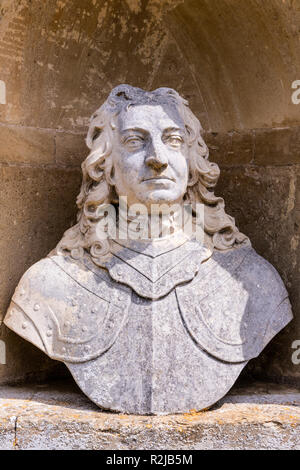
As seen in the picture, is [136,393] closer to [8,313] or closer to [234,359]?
[234,359]

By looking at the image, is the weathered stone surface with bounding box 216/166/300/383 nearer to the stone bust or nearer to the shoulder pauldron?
the stone bust

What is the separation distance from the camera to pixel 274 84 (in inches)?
178

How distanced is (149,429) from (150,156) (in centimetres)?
123

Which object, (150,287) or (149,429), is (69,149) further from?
(149,429)

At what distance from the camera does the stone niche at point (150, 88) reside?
4.45 meters

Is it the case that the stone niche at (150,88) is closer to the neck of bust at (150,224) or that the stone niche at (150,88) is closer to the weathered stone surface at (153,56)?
the weathered stone surface at (153,56)

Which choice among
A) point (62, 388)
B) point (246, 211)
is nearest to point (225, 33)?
point (246, 211)

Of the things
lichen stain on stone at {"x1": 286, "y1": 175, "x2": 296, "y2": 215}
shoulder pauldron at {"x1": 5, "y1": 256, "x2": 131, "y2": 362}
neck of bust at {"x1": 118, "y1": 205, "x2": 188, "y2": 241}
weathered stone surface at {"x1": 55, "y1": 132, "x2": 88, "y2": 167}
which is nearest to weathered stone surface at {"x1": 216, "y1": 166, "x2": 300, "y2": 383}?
lichen stain on stone at {"x1": 286, "y1": 175, "x2": 296, "y2": 215}

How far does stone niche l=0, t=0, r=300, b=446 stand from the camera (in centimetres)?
445

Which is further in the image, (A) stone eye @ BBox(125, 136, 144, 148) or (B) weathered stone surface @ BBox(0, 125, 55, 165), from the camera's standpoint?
(B) weathered stone surface @ BBox(0, 125, 55, 165)

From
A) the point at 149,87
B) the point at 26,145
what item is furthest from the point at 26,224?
the point at 149,87

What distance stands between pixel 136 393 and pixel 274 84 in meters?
1.80

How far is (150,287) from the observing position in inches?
158

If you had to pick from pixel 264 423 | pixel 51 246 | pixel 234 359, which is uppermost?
pixel 51 246
